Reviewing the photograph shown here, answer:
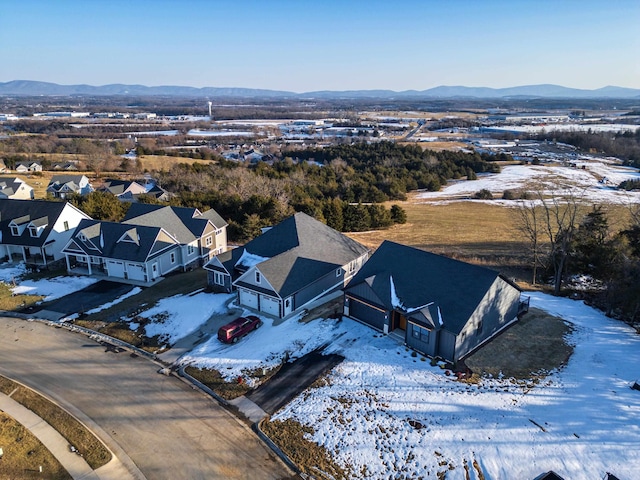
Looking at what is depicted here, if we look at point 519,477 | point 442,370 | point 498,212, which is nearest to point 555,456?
point 519,477

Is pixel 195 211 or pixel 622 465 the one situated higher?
pixel 195 211

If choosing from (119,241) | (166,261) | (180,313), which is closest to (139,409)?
(180,313)

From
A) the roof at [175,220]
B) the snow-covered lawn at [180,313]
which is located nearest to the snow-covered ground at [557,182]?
the roof at [175,220]

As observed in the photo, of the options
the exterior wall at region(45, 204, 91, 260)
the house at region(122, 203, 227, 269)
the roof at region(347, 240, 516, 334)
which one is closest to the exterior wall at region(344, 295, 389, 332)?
the roof at region(347, 240, 516, 334)

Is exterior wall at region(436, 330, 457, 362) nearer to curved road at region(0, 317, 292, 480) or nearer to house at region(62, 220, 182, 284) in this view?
curved road at region(0, 317, 292, 480)

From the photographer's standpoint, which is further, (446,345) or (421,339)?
(421,339)

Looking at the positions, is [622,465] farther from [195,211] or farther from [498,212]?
[498,212]

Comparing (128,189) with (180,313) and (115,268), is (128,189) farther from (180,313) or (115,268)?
(180,313)
